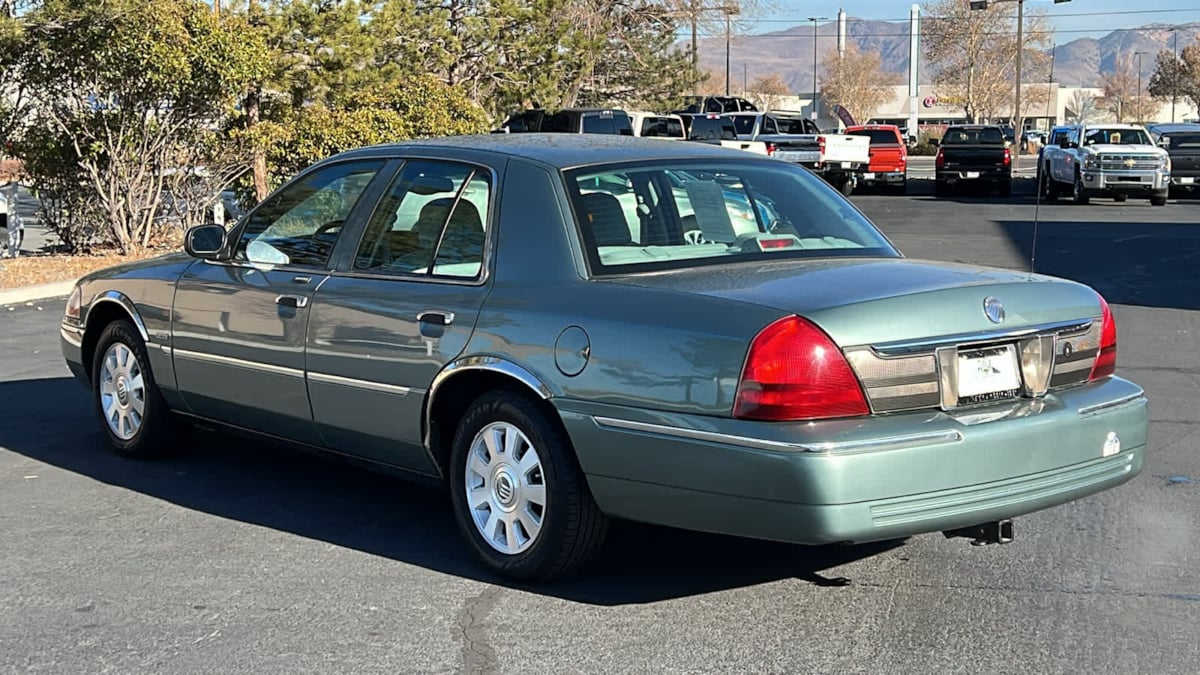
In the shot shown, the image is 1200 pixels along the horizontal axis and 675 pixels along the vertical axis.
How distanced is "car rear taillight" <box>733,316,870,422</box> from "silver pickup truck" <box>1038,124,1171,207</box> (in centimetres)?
2526

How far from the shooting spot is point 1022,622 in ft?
15.3

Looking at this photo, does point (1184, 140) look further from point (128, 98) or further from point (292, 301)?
point (292, 301)

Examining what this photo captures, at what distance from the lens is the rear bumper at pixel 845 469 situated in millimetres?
4230

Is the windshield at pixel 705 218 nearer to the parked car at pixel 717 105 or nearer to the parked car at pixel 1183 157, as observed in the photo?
the parked car at pixel 1183 157

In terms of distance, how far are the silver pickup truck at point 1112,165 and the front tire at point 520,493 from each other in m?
24.9

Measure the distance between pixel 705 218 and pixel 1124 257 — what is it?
45.7 feet

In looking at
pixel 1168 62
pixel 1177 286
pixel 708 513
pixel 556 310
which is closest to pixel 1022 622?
pixel 708 513

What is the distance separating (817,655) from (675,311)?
115 centimetres

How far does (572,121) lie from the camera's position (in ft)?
93.1

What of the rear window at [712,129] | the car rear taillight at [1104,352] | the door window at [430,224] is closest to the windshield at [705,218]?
the door window at [430,224]

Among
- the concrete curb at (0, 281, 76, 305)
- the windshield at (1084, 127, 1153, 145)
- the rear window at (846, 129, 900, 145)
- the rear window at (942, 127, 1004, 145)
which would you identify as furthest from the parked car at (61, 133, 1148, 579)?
the rear window at (846, 129, 900, 145)

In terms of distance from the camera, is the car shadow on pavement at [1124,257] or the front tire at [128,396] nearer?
the front tire at [128,396]

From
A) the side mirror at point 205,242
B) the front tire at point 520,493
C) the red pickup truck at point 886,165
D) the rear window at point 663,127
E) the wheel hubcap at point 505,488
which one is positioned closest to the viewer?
the front tire at point 520,493

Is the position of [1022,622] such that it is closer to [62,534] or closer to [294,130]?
[62,534]
